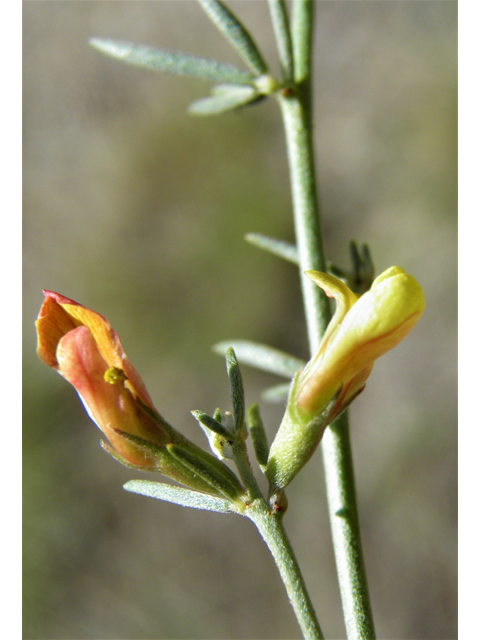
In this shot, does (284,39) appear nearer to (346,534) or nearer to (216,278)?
(346,534)

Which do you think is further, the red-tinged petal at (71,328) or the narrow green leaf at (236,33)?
the narrow green leaf at (236,33)

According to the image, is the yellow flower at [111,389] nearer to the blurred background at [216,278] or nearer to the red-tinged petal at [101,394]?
the red-tinged petal at [101,394]

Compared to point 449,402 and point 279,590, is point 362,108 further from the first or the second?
point 279,590

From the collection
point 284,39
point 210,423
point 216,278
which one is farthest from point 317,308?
point 216,278

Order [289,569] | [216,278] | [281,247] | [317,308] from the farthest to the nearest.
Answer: [216,278]
[281,247]
[317,308]
[289,569]

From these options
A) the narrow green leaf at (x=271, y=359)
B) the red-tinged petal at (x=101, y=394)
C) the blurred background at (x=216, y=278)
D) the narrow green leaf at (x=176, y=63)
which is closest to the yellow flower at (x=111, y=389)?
the red-tinged petal at (x=101, y=394)

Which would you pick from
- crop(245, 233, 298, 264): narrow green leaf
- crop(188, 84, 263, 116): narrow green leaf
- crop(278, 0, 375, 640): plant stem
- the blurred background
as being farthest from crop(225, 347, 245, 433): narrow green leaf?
the blurred background

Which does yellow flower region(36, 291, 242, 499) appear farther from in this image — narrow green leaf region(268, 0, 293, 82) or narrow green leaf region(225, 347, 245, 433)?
narrow green leaf region(268, 0, 293, 82)

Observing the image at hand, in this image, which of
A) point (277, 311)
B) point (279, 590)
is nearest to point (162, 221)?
point (277, 311)
